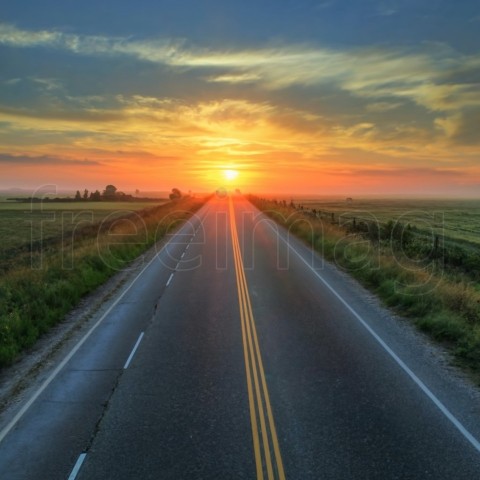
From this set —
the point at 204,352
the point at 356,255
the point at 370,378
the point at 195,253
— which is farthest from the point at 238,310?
the point at 195,253

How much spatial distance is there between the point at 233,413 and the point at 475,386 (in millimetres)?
4831

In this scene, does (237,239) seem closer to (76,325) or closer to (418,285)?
(418,285)

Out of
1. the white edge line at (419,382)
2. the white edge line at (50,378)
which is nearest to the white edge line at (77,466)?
the white edge line at (50,378)

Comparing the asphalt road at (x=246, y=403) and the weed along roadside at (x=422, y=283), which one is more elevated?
the weed along roadside at (x=422, y=283)

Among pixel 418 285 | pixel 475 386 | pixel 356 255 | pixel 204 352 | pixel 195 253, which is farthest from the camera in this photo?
pixel 195 253

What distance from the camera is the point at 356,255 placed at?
23.4 m

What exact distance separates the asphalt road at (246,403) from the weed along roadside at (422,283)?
0.83 meters

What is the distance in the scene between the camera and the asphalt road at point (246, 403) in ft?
21.9

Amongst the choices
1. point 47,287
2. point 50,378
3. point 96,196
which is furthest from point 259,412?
point 96,196

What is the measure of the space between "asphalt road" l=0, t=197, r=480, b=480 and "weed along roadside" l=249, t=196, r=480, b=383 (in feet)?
2.74

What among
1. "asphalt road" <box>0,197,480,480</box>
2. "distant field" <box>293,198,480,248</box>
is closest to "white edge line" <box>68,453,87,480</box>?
"asphalt road" <box>0,197,480,480</box>

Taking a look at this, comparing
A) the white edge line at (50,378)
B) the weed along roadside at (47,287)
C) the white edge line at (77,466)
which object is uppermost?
the weed along roadside at (47,287)

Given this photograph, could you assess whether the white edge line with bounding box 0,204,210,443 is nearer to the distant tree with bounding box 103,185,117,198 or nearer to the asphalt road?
the asphalt road

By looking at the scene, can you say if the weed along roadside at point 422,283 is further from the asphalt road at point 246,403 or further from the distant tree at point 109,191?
the distant tree at point 109,191
